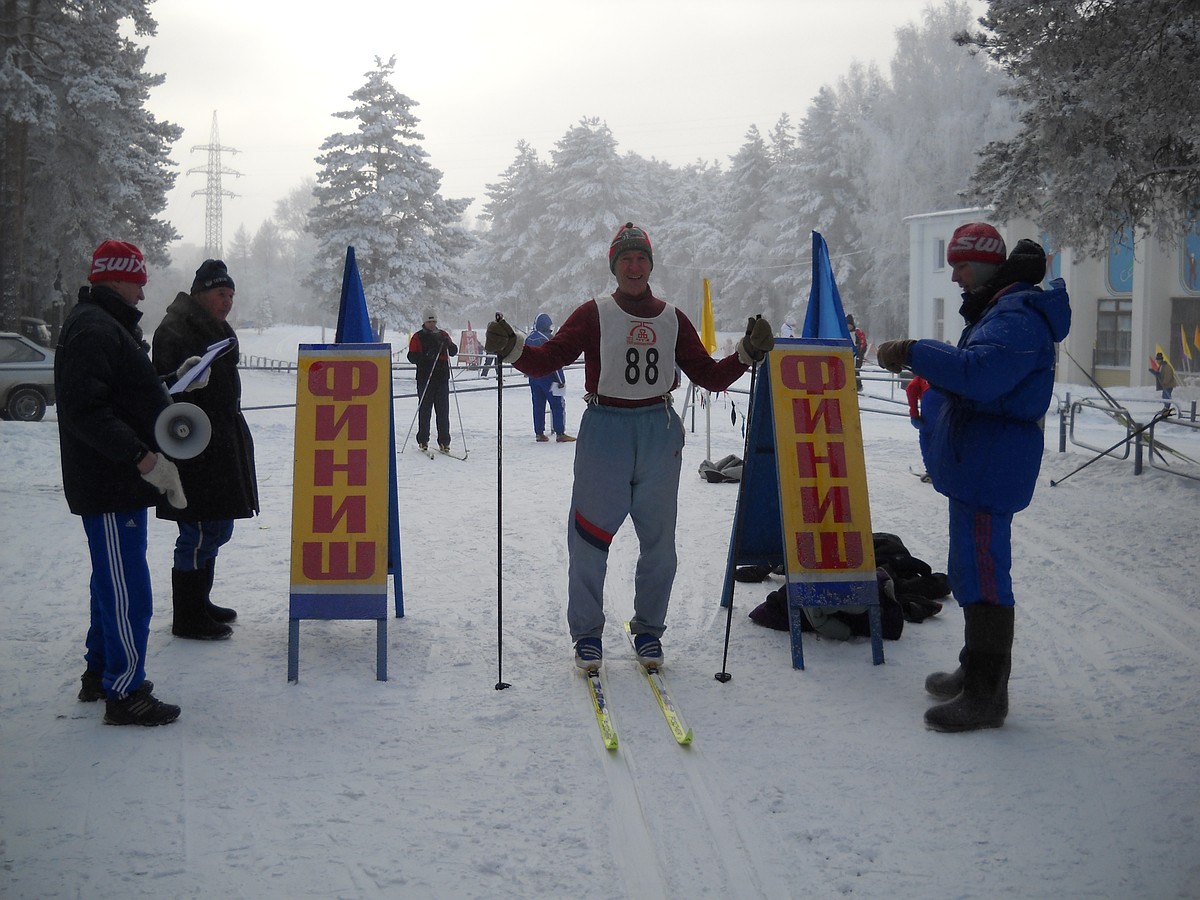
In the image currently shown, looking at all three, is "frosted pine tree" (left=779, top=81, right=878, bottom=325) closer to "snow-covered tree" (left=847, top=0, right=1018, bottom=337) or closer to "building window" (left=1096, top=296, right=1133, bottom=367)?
"snow-covered tree" (left=847, top=0, right=1018, bottom=337)

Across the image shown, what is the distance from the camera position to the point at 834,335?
20.1 feet

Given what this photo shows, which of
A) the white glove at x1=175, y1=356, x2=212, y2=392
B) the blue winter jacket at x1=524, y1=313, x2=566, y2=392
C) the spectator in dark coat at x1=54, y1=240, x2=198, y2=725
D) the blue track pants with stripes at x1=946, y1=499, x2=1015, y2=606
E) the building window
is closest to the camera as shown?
the spectator in dark coat at x1=54, y1=240, x2=198, y2=725

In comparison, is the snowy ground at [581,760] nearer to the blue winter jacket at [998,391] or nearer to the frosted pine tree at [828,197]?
the blue winter jacket at [998,391]

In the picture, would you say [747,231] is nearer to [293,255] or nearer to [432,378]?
[432,378]

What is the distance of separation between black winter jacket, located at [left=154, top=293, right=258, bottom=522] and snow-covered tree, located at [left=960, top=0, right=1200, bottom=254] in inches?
299

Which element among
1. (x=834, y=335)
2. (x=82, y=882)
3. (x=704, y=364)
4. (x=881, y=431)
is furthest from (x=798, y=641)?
(x=881, y=431)

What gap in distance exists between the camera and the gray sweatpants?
5.01 metres

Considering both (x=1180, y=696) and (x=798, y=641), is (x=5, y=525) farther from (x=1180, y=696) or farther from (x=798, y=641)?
(x=1180, y=696)

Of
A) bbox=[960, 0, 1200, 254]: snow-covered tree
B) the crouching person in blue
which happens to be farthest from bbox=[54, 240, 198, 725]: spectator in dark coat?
bbox=[960, 0, 1200, 254]: snow-covered tree

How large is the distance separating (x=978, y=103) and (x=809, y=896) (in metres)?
48.2

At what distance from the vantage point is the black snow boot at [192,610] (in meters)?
5.63

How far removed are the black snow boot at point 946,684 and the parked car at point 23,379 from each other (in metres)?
17.2

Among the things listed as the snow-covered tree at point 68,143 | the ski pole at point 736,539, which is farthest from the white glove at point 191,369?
the snow-covered tree at point 68,143

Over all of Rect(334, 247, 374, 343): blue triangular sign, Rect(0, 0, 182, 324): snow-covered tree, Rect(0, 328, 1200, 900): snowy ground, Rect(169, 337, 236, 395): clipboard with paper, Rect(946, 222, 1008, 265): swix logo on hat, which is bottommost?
Rect(0, 328, 1200, 900): snowy ground
